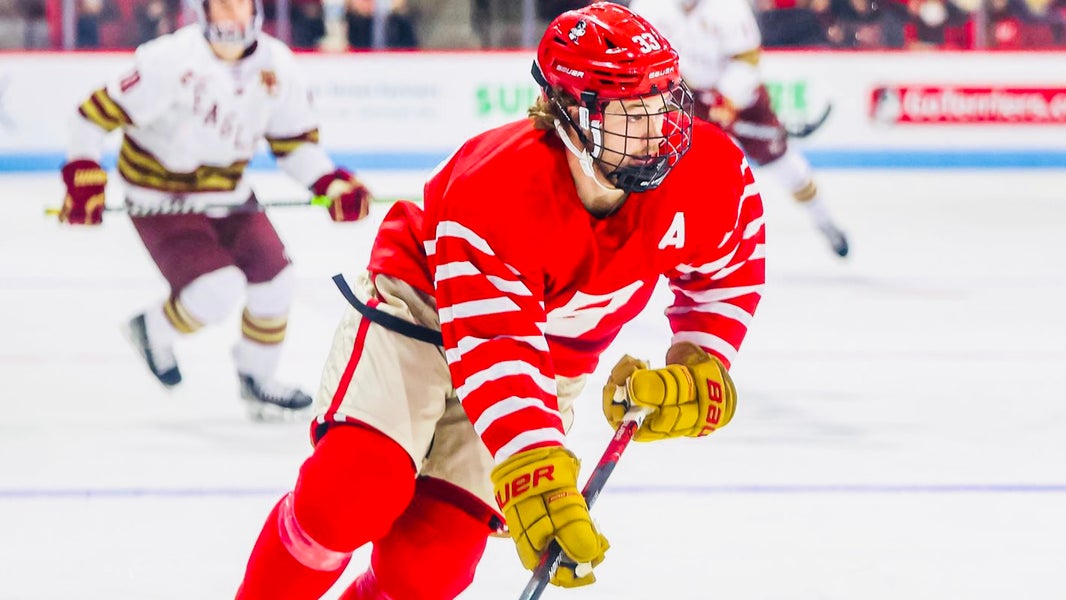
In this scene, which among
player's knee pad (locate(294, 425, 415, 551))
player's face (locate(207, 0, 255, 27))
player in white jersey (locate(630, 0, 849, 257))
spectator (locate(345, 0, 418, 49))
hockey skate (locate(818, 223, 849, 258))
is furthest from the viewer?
spectator (locate(345, 0, 418, 49))

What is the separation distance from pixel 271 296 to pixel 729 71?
3034mm

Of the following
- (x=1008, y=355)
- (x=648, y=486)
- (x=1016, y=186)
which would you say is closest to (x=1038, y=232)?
(x=1016, y=186)

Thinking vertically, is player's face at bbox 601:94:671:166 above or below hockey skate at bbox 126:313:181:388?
above

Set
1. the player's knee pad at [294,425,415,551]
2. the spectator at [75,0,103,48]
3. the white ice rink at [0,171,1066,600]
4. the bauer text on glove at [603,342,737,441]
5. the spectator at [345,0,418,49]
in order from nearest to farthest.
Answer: the player's knee pad at [294,425,415,551] → the bauer text on glove at [603,342,737,441] → the white ice rink at [0,171,1066,600] → the spectator at [75,0,103,48] → the spectator at [345,0,418,49]

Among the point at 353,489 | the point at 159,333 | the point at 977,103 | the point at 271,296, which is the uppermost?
the point at 353,489

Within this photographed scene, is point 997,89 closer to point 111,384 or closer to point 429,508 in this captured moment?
point 111,384

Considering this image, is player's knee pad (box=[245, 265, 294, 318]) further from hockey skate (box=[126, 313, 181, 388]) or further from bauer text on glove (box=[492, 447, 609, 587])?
bauer text on glove (box=[492, 447, 609, 587])

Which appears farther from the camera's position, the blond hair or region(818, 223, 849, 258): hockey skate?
region(818, 223, 849, 258): hockey skate

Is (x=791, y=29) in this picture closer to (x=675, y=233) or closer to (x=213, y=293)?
(x=213, y=293)

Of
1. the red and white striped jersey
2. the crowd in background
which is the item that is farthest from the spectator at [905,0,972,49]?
the red and white striped jersey

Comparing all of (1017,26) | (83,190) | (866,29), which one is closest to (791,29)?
(866,29)

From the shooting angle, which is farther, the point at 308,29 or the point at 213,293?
the point at 308,29

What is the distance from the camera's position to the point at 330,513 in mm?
1852

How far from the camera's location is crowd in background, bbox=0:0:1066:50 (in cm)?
843
